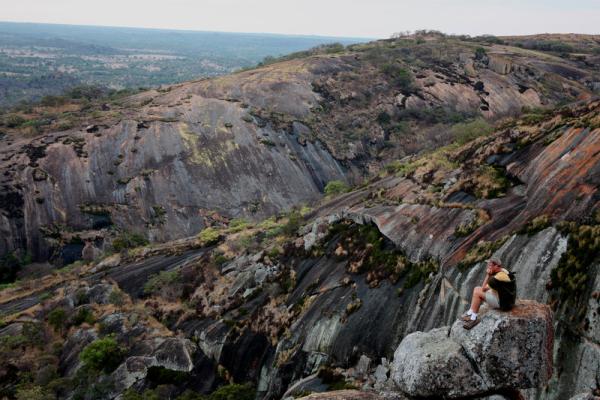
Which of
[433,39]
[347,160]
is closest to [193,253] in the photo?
[347,160]

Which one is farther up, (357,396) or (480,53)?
(480,53)

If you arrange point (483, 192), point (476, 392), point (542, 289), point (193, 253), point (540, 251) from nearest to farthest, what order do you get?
point (476, 392), point (542, 289), point (540, 251), point (483, 192), point (193, 253)

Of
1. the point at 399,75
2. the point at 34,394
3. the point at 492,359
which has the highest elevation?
the point at 399,75

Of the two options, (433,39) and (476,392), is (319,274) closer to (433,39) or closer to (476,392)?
(476,392)

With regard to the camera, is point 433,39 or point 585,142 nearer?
point 585,142

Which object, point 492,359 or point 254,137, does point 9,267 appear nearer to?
point 254,137

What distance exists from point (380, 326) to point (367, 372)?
6.13 feet

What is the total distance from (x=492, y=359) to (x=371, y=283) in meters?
11.8

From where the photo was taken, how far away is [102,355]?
1009 inches

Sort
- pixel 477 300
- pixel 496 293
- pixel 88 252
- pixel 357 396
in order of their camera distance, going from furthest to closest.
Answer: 1. pixel 88 252
2. pixel 357 396
3. pixel 477 300
4. pixel 496 293

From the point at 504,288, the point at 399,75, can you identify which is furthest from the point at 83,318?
the point at 399,75

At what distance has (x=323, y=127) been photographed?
3393 inches

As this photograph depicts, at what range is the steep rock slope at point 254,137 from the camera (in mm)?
60625

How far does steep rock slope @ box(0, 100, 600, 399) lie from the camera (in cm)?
1299
